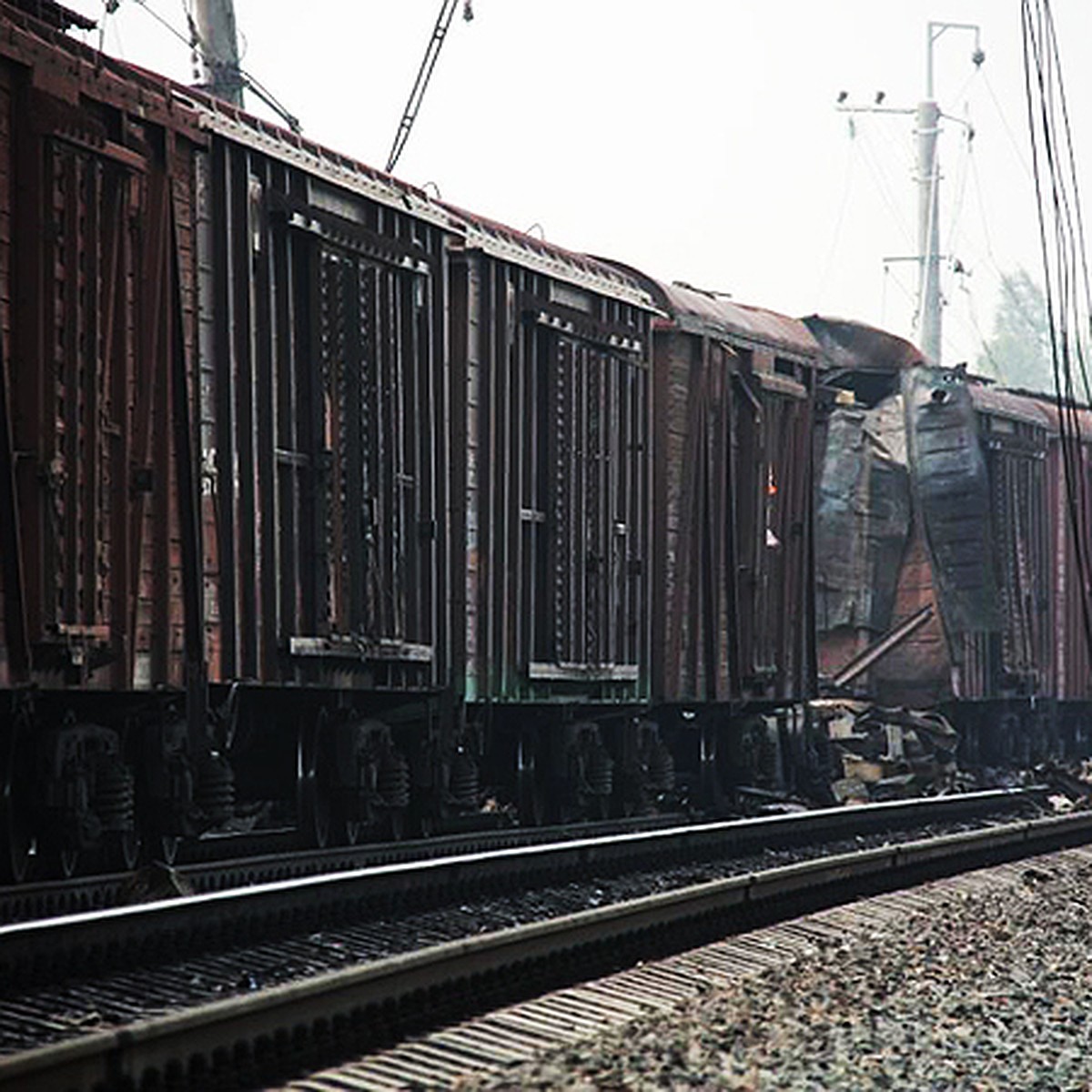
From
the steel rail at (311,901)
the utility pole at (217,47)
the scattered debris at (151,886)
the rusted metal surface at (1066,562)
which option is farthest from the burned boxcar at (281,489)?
the rusted metal surface at (1066,562)

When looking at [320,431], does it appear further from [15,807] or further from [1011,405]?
[1011,405]

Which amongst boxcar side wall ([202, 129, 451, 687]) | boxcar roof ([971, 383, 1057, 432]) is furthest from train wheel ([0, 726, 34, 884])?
boxcar roof ([971, 383, 1057, 432])

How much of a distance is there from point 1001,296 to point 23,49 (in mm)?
159067

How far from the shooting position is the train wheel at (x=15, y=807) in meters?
10.4

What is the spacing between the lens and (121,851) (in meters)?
11.5

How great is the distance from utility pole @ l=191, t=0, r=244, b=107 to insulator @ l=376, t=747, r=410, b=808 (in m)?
9.97

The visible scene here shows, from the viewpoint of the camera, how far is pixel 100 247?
1077cm

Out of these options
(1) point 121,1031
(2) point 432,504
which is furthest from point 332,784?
(1) point 121,1031

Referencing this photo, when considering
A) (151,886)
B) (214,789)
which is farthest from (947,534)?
(151,886)

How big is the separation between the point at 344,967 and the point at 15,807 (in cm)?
265

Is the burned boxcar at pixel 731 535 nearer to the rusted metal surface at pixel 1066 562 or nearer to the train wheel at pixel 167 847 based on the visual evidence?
the train wheel at pixel 167 847

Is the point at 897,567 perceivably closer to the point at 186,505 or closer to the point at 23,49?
the point at 186,505

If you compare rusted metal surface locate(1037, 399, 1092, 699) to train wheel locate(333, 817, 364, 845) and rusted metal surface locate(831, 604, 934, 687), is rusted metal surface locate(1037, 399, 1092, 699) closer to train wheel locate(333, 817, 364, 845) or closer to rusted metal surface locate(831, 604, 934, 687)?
rusted metal surface locate(831, 604, 934, 687)

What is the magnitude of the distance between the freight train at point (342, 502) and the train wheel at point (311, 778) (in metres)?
0.02
